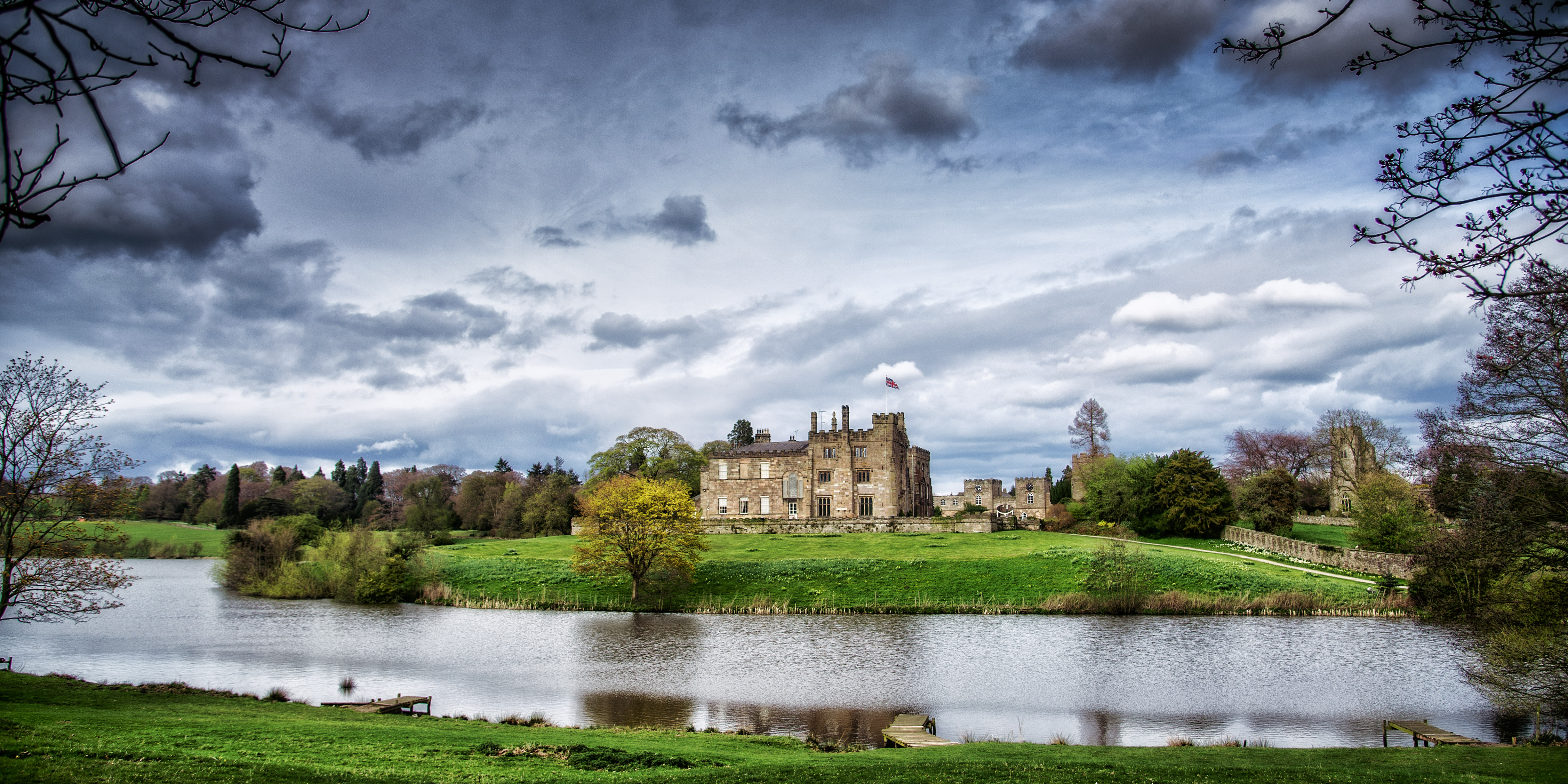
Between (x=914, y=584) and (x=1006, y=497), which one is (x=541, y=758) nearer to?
(x=914, y=584)

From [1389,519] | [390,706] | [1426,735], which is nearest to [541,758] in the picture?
[390,706]

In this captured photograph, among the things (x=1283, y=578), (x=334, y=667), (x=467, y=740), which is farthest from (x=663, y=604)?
(x=1283, y=578)

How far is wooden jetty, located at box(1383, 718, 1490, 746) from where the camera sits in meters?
18.0

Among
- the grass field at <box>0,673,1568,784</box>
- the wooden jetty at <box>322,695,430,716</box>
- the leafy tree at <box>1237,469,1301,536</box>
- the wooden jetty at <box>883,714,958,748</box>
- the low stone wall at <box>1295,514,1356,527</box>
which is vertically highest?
the leafy tree at <box>1237,469,1301,536</box>

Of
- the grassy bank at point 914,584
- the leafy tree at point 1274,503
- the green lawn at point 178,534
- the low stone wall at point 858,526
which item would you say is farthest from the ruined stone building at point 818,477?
the green lawn at point 178,534

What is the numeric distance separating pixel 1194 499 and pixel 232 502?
106026mm

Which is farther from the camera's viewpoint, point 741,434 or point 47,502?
point 741,434

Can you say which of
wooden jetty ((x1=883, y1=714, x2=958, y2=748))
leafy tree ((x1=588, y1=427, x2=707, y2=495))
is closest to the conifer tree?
leafy tree ((x1=588, y1=427, x2=707, y2=495))

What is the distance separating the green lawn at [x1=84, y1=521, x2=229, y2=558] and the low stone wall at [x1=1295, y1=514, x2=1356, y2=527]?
352 feet

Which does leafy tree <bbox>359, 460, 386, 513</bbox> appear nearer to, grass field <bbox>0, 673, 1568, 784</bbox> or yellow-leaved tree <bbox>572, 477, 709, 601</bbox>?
yellow-leaved tree <bbox>572, 477, 709, 601</bbox>

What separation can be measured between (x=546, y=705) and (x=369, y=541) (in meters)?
35.7

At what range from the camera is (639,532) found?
48.5 metres

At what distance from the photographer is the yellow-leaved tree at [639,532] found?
4847 cm

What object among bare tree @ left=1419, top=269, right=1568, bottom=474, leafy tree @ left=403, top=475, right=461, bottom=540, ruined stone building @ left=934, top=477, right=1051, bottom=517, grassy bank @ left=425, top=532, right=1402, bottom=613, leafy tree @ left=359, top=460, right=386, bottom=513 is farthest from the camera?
leafy tree @ left=359, top=460, right=386, bottom=513
